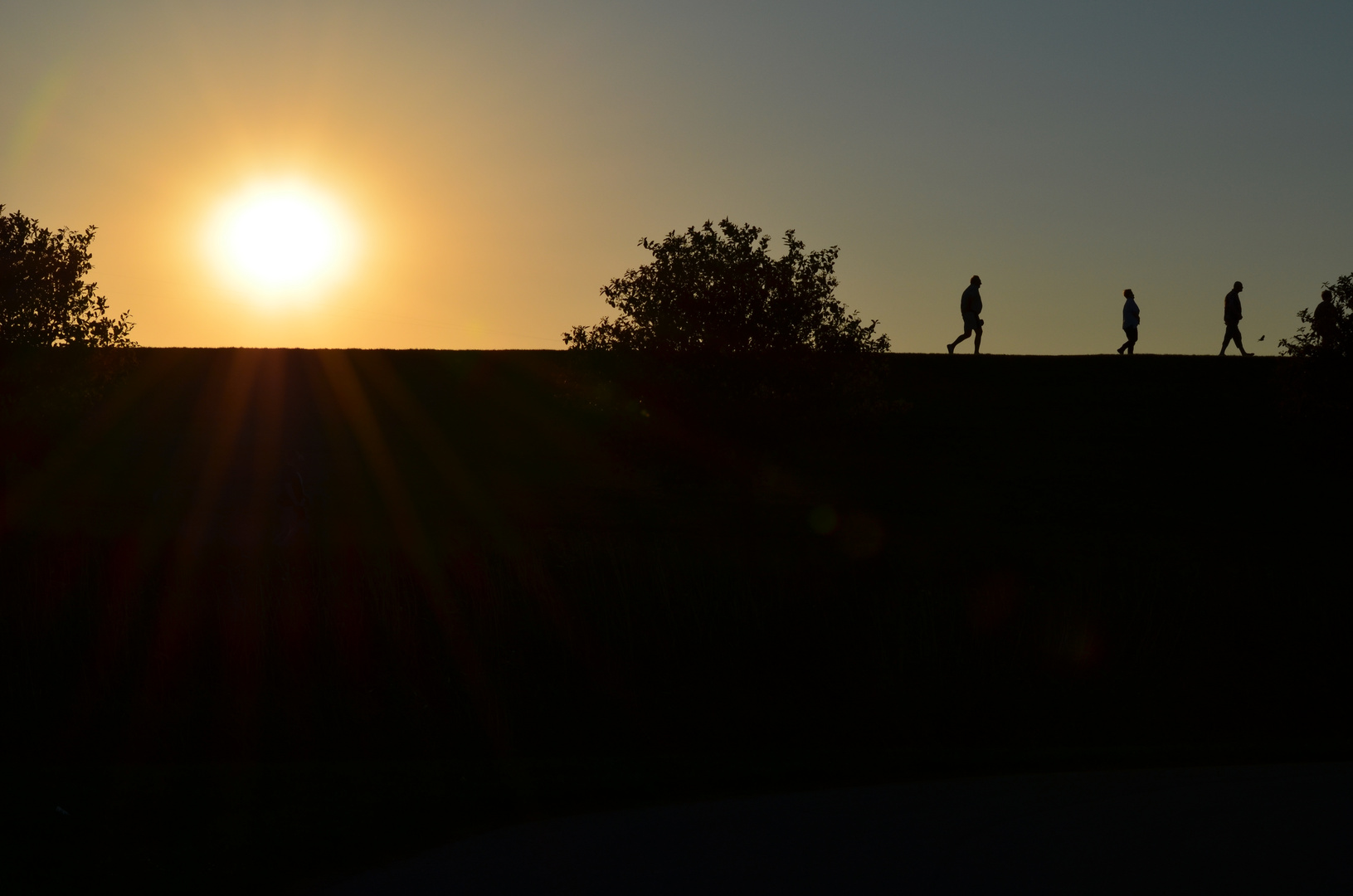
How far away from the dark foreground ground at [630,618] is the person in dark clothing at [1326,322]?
0.82 m

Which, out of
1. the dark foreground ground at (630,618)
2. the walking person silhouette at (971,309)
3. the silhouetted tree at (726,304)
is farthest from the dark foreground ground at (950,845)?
the walking person silhouette at (971,309)

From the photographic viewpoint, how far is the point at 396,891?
6965 mm

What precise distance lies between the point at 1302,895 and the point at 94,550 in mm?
13276

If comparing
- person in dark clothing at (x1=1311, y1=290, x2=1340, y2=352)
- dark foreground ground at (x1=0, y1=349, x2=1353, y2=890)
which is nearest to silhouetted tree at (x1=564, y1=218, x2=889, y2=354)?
dark foreground ground at (x1=0, y1=349, x2=1353, y2=890)

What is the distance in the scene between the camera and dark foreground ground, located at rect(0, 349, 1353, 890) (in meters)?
10.4

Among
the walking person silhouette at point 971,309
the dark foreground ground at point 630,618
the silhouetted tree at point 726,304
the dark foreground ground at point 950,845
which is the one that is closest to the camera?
the dark foreground ground at point 950,845

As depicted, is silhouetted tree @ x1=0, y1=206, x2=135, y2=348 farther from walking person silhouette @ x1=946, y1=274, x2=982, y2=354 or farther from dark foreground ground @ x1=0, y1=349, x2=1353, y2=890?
walking person silhouette @ x1=946, y1=274, x2=982, y2=354

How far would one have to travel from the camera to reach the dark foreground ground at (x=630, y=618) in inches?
409

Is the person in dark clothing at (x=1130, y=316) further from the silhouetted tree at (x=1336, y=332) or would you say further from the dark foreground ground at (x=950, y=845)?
the dark foreground ground at (x=950, y=845)

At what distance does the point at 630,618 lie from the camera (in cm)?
1541

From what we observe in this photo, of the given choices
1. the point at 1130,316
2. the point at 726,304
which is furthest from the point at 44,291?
the point at 1130,316

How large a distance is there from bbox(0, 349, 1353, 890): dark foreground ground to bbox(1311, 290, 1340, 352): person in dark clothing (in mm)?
816

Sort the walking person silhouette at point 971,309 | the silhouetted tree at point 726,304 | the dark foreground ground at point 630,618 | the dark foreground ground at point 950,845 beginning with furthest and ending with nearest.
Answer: the walking person silhouette at point 971,309 < the silhouetted tree at point 726,304 < the dark foreground ground at point 630,618 < the dark foreground ground at point 950,845

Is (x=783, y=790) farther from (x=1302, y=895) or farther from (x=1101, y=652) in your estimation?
(x=1101, y=652)
